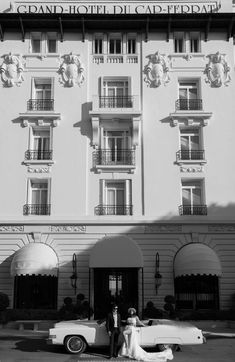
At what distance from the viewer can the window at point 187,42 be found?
101ft

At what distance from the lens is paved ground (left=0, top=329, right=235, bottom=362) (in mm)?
15820

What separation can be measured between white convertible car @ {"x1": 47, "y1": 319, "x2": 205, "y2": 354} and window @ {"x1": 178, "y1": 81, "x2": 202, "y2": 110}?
16402 mm

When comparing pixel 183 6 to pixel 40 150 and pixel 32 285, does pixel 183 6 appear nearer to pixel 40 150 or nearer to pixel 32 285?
pixel 40 150

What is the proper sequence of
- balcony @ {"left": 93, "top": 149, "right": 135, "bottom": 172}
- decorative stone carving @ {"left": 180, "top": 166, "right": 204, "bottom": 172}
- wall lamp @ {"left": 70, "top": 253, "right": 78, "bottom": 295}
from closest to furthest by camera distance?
wall lamp @ {"left": 70, "top": 253, "right": 78, "bottom": 295} < balcony @ {"left": 93, "top": 149, "right": 135, "bottom": 172} < decorative stone carving @ {"left": 180, "top": 166, "right": 204, "bottom": 172}

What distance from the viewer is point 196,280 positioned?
91.0ft

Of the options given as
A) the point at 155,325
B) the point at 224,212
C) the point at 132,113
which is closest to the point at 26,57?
the point at 132,113

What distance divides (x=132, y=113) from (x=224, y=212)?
7.89 m

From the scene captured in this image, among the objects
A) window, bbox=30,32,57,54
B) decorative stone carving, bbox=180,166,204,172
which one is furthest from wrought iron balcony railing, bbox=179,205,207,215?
window, bbox=30,32,57,54

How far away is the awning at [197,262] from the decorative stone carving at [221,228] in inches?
53.7

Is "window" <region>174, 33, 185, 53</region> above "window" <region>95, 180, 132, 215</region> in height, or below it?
above

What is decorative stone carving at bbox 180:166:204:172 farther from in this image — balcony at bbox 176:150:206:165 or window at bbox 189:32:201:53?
window at bbox 189:32:201:53

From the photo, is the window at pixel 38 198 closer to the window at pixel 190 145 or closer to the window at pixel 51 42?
the window at pixel 190 145

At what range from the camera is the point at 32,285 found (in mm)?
27609

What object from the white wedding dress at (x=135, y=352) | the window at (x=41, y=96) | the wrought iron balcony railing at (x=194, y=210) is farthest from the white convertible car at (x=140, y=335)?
the window at (x=41, y=96)
